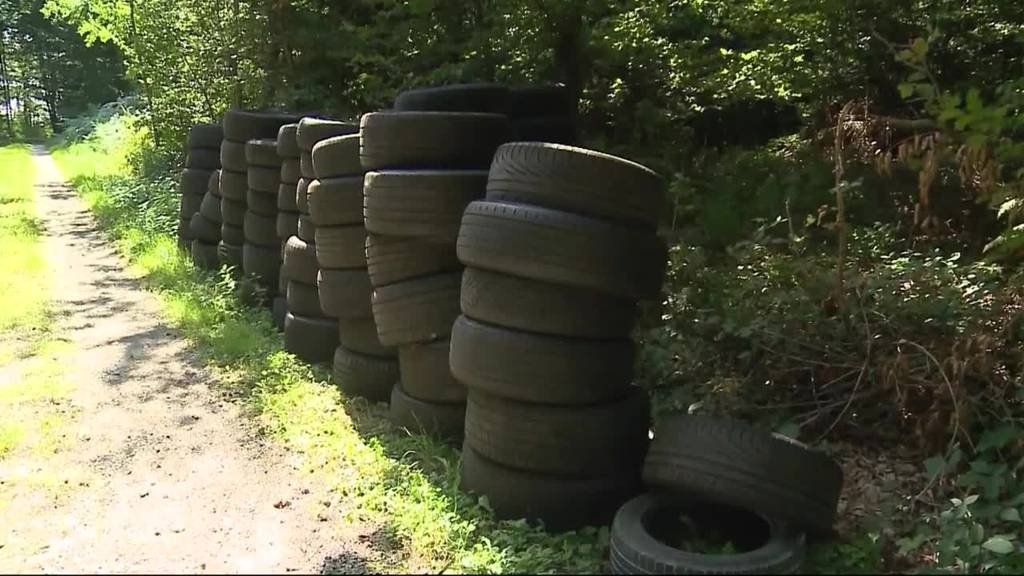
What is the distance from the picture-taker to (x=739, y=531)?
387 centimetres

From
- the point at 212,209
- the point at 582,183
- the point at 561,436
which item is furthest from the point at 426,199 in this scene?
the point at 212,209

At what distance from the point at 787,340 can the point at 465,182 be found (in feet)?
6.92

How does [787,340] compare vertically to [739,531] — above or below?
above

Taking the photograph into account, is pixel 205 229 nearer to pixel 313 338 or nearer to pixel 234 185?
pixel 234 185

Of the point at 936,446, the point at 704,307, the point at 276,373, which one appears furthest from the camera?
the point at 276,373

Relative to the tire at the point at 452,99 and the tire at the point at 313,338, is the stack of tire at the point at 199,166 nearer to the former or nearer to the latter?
the tire at the point at 313,338

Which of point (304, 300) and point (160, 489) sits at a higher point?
point (304, 300)

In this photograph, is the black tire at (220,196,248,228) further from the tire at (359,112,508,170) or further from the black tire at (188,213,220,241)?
the tire at (359,112,508,170)

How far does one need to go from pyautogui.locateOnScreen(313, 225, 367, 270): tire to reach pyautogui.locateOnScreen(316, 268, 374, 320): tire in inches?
2.1

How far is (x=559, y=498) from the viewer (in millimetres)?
4066

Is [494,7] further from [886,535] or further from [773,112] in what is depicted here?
[886,535]

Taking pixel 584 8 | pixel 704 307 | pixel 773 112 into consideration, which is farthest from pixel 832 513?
pixel 773 112

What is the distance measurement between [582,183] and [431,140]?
149 centimetres

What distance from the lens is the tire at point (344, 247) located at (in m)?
6.06
